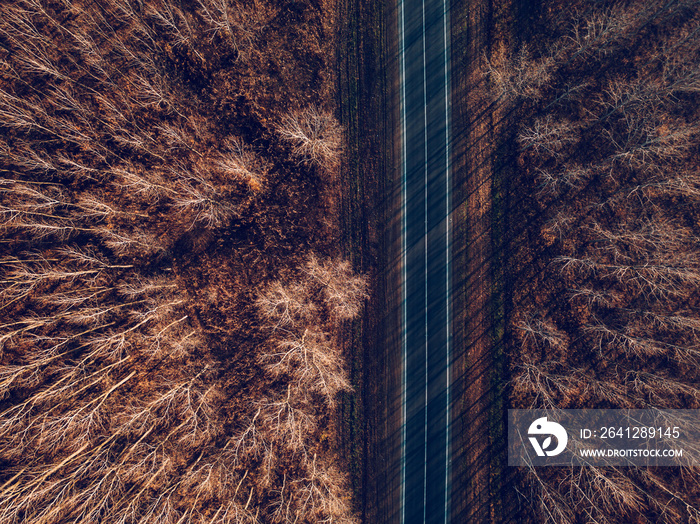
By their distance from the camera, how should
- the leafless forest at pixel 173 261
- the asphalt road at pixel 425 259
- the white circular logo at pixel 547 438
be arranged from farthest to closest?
1. the asphalt road at pixel 425 259
2. the white circular logo at pixel 547 438
3. the leafless forest at pixel 173 261

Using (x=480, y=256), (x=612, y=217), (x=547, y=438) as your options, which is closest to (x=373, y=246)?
(x=480, y=256)

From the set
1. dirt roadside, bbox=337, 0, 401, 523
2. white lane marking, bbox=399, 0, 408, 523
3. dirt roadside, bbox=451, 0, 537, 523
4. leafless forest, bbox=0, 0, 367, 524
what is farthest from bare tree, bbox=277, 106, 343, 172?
dirt roadside, bbox=451, 0, 537, 523

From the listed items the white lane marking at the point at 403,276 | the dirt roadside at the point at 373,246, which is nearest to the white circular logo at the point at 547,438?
the white lane marking at the point at 403,276

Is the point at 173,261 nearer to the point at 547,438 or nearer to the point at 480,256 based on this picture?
the point at 480,256

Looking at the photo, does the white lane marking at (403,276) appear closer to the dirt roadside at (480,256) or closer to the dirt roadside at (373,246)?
the dirt roadside at (373,246)

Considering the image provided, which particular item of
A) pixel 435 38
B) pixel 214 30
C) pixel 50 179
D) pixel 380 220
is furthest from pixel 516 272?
pixel 50 179

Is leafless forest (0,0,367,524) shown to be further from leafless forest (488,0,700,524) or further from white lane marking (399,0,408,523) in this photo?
leafless forest (488,0,700,524)

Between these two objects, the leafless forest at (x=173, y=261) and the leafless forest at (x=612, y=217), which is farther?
the leafless forest at (x=612, y=217)

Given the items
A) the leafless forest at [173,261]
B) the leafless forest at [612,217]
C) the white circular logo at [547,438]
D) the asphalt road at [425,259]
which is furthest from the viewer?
the asphalt road at [425,259]
